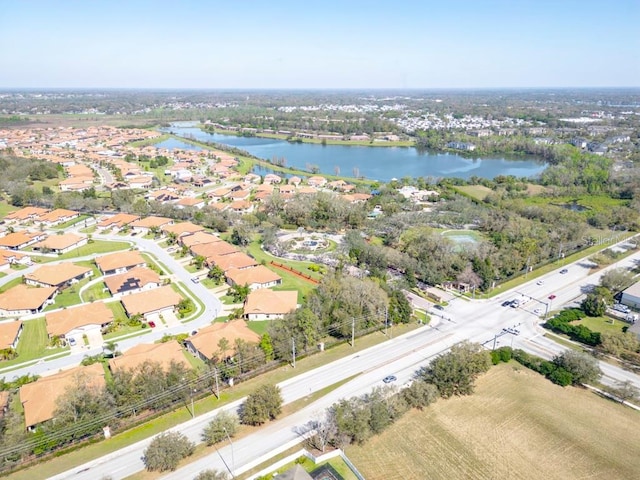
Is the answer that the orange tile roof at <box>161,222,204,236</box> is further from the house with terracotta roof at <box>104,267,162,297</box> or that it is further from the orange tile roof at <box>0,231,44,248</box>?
the orange tile roof at <box>0,231,44,248</box>

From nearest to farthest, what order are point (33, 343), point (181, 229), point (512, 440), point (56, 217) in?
point (512, 440) → point (33, 343) → point (181, 229) → point (56, 217)

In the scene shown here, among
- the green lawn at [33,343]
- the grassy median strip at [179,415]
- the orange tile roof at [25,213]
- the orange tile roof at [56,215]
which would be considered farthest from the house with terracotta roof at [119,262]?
the orange tile roof at [25,213]

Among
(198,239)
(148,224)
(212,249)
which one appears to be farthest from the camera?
(148,224)

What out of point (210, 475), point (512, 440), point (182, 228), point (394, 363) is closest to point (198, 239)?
point (182, 228)

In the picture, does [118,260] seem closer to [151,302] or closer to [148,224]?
[151,302]

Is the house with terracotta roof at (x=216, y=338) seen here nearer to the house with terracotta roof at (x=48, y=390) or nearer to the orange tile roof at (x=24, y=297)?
the house with terracotta roof at (x=48, y=390)

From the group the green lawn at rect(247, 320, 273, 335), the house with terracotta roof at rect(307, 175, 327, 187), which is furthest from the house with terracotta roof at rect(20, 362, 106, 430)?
the house with terracotta roof at rect(307, 175, 327, 187)
